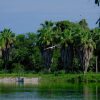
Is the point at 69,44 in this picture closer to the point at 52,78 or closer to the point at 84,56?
the point at 84,56

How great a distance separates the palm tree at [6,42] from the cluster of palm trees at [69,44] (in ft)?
24.2

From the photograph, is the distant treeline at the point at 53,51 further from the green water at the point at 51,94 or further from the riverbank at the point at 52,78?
the green water at the point at 51,94

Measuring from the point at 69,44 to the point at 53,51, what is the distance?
4.24 m

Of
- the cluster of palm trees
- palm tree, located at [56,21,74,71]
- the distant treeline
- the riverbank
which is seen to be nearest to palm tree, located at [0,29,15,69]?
the distant treeline

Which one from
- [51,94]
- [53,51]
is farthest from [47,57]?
[51,94]

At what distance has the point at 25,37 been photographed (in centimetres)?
12088

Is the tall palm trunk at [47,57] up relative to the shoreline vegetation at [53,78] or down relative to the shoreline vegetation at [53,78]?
up

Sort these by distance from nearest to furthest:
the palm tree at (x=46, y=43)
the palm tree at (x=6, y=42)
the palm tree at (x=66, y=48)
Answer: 1. the palm tree at (x=66, y=48)
2. the palm tree at (x=46, y=43)
3. the palm tree at (x=6, y=42)

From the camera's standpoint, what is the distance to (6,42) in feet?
341

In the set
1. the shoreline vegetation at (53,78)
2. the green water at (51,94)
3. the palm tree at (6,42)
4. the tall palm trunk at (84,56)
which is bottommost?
the green water at (51,94)

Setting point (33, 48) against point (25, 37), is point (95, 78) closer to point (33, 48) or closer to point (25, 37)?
point (33, 48)

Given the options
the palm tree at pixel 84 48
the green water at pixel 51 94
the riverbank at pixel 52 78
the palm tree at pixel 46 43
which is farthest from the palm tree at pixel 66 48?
the green water at pixel 51 94

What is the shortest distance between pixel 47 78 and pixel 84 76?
7159 millimetres

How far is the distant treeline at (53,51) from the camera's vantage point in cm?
9469
